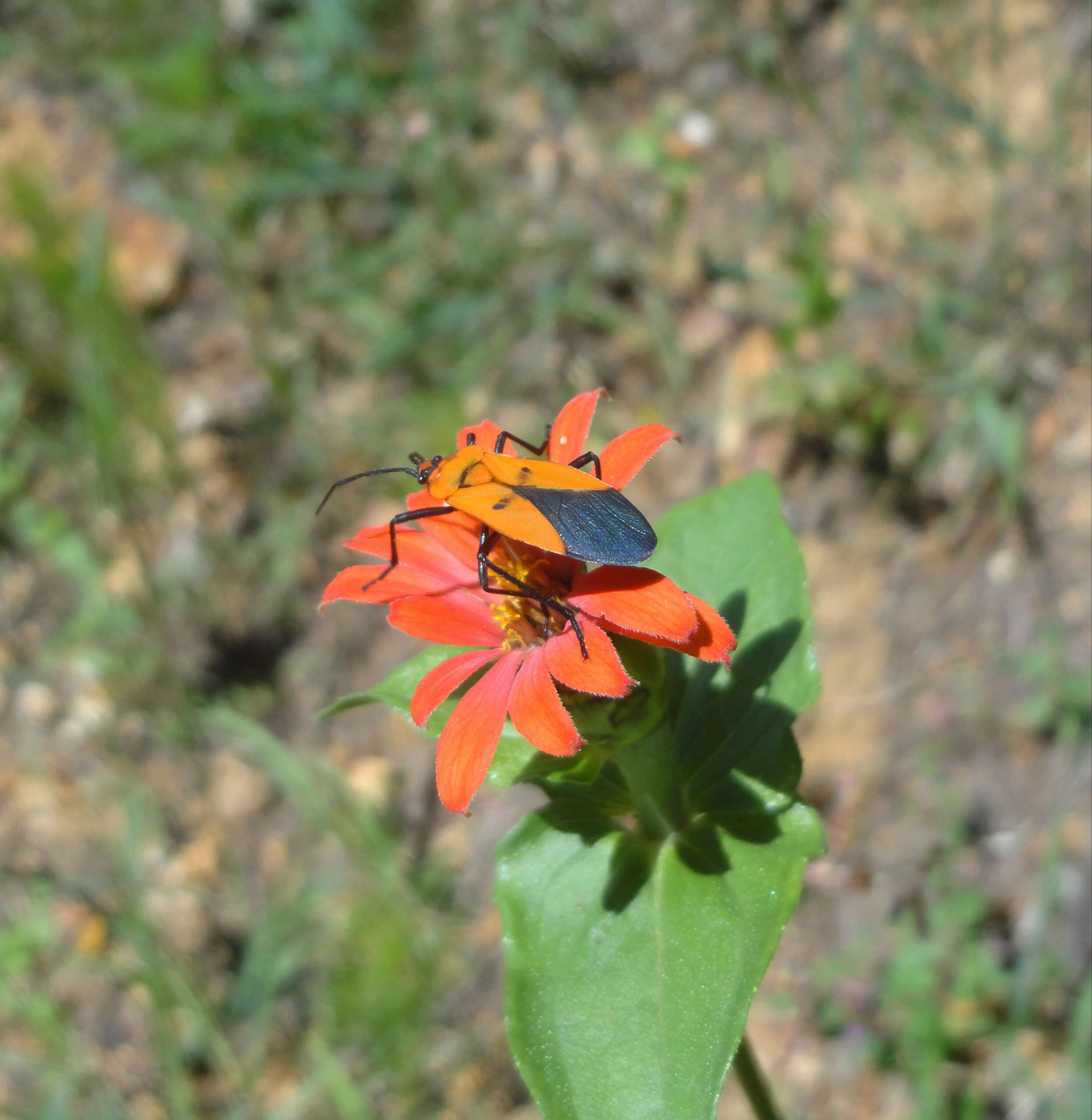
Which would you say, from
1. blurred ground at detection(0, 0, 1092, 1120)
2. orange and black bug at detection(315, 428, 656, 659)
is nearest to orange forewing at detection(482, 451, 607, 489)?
orange and black bug at detection(315, 428, 656, 659)

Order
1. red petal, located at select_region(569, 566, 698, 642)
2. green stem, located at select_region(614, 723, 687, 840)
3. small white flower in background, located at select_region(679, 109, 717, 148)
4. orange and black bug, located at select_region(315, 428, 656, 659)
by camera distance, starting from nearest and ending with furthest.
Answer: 1. red petal, located at select_region(569, 566, 698, 642)
2. orange and black bug, located at select_region(315, 428, 656, 659)
3. green stem, located at select_region(614, 723, 687, 840)
4. small white flower in background, located at select_region(679, 109, 717, 148)

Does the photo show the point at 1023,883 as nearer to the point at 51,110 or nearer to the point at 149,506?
the point at 149,506

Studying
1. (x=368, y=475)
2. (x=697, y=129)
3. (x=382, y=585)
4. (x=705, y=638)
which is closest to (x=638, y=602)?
(x=705, y=638)

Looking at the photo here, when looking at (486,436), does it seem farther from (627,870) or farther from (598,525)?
(627,870)

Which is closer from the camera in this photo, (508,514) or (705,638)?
(705,638)

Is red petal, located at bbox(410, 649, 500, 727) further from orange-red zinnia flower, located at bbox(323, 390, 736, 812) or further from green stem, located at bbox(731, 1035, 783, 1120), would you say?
green stem, located at bbox(731, 1035, 783, 1120)

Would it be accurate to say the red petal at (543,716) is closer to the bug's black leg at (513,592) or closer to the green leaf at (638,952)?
the bug's black leg at (513,592)

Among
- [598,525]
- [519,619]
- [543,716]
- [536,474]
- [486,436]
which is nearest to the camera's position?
[543,716]
